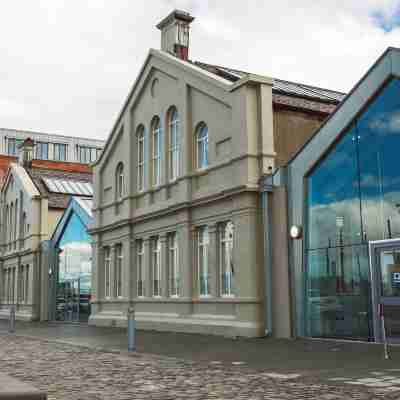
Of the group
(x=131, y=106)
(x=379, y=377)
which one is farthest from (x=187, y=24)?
(x=379, y=377)

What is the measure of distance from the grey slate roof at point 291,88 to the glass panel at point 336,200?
17.7 ft

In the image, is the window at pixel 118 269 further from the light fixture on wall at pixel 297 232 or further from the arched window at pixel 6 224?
the arched window at pixel 6 224

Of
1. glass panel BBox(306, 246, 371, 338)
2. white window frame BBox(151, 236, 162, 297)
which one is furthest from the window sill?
glass panel BBox(306, 246, 371, 338)

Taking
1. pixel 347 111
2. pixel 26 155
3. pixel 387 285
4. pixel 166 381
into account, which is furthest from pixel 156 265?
pixel 26 155

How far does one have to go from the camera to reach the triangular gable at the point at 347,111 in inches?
612

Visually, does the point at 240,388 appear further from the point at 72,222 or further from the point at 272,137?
the point at 72,222

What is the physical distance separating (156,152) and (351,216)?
11.6 meters

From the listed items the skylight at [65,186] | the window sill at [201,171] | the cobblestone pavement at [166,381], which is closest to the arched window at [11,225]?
the skylight at [65,186]

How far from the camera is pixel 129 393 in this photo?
353 inches

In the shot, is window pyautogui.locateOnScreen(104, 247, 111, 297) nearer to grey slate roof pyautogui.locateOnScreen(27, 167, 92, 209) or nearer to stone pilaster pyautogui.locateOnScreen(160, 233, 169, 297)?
stone pilaster pyautogui.locateOnScreen(160, 233, 169, 297)

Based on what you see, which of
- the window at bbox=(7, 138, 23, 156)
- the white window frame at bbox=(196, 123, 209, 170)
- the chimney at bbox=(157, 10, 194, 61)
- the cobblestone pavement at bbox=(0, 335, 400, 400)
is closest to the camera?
the cobblestone pavement at bbox=(0, 335, 400, 400)

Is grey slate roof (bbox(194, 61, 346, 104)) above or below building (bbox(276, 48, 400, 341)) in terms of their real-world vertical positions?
above

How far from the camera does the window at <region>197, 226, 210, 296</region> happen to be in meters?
22.1

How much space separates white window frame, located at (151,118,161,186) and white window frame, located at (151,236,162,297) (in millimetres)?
2320
